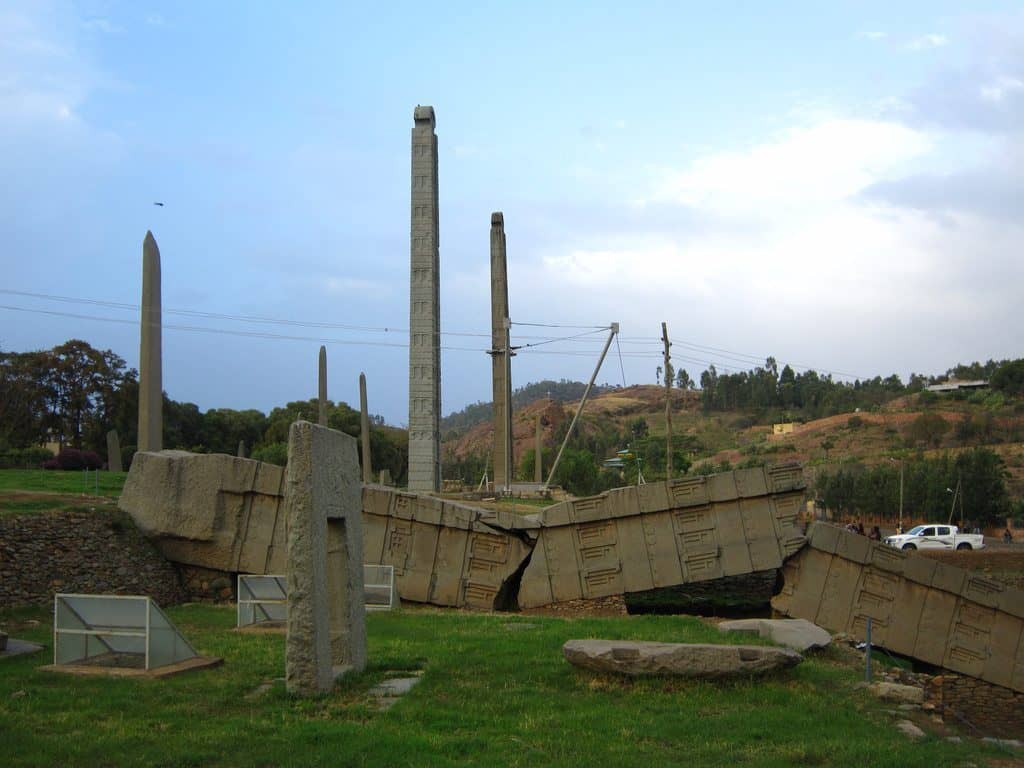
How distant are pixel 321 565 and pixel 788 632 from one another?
6229mm

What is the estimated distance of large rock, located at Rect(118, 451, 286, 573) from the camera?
18141mm

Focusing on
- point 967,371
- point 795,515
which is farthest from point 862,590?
point 967,371

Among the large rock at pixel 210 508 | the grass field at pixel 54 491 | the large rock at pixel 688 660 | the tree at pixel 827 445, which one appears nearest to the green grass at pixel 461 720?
the large rock at pixel 688 660

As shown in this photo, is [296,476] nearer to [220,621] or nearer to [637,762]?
[637,762]

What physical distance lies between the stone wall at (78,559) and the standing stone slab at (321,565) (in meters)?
7.14

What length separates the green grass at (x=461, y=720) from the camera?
6676 millimetres

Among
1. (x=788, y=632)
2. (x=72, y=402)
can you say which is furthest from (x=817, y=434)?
(x=788, y=632)

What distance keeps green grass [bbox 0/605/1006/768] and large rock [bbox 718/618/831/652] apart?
0.77m

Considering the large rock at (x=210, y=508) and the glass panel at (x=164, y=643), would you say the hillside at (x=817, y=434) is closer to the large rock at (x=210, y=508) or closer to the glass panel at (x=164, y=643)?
the large rock at (x=210, y=508)

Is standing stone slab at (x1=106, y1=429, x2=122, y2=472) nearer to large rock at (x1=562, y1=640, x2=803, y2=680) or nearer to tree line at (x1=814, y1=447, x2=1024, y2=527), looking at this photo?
large rock at (x1=562, y1=640, x2=803, y2=680)

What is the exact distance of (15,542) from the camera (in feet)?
47.8

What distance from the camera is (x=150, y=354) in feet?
77.9

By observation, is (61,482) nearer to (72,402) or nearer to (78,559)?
(78,559)

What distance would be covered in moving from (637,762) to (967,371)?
112291mm
